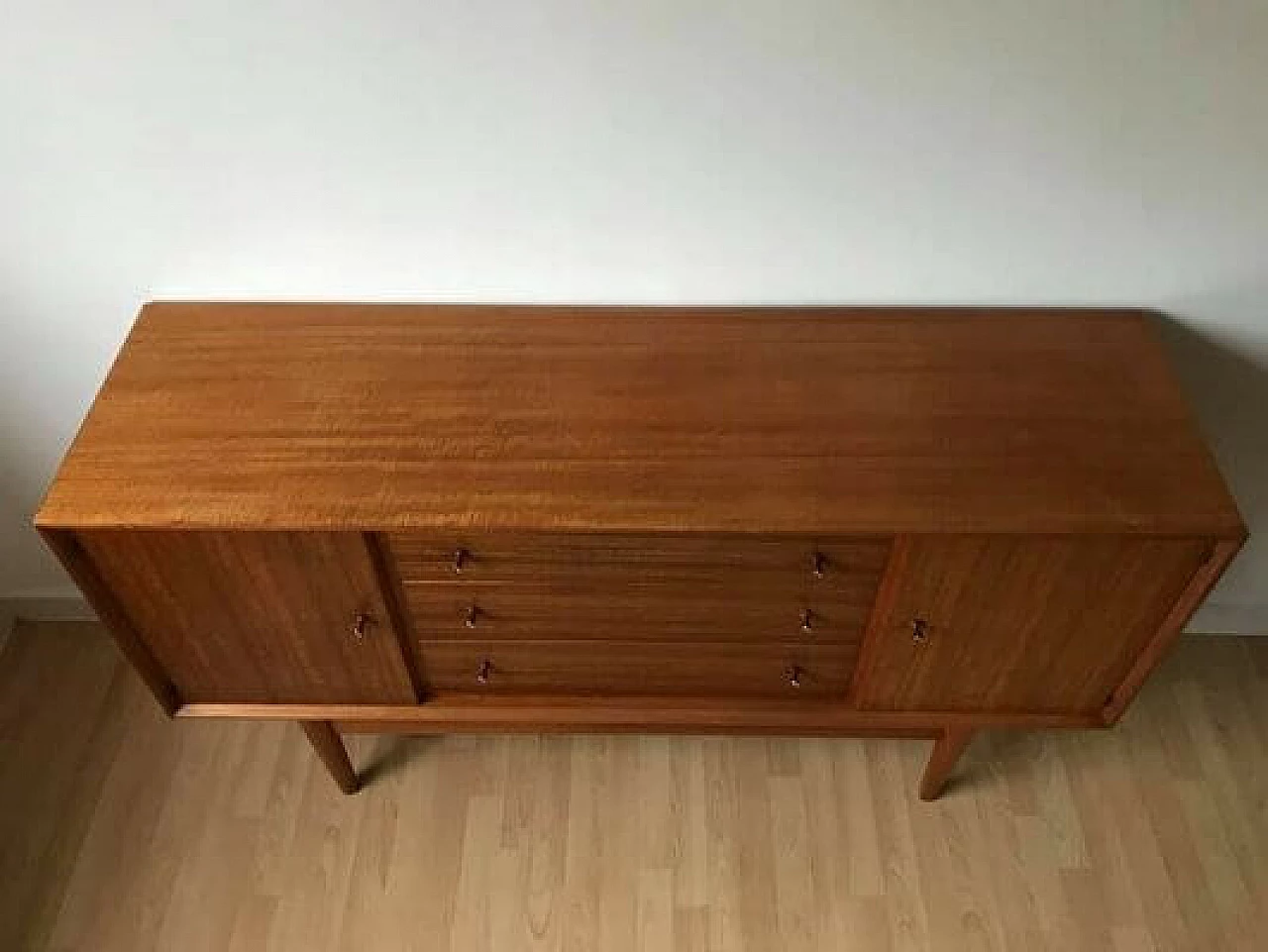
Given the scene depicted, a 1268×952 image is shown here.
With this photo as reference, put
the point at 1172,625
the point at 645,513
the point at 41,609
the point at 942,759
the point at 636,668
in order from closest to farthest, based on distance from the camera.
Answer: the point at 645,513 → the point at 1172,625 → the point at 636,668 → the point at 942,759 → the point at 41,609

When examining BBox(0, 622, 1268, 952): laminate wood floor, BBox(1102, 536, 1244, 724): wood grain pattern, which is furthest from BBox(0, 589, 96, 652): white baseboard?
BBox(1102, 536, 1244, 724): wood grain pattern

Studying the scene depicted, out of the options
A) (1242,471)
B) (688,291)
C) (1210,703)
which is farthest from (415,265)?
(1210,703)

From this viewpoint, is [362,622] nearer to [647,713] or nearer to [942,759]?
[647,713]

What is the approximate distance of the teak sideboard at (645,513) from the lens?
1033 millimetres

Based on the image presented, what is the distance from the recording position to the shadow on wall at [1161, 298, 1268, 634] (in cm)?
123

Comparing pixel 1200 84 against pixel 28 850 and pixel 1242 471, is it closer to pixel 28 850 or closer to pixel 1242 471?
pixel 1242 471

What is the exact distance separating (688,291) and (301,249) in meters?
0.44

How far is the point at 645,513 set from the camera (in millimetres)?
1021

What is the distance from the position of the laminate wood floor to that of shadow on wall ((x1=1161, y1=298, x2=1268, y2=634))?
35 centimetres

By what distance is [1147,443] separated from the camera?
1.08 metres

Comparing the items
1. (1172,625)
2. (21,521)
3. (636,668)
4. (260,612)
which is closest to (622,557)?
(636,668)

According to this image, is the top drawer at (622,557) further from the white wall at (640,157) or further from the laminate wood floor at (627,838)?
the laminate wood floor at (627,838)

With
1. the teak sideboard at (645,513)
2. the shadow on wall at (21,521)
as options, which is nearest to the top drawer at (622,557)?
the teak sideboard at (645,513)

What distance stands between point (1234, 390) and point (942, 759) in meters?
0.60
